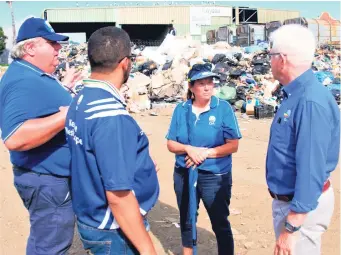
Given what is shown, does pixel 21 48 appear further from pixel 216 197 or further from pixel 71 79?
pixel 216 197

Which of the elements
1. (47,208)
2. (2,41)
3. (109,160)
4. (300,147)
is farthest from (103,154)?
(2,41)

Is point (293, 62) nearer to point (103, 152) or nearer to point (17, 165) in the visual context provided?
point (103, 152)

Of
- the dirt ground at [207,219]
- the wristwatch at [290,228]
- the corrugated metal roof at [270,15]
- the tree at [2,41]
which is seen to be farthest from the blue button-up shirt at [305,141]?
the tree at [2,41]

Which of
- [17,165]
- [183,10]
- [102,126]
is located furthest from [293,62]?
[183,10]

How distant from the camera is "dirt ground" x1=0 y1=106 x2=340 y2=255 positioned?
4.21 m

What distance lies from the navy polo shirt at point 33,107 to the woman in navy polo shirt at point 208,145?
1191mm

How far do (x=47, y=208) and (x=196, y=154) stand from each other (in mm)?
1309

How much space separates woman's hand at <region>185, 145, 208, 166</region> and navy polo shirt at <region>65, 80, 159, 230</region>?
1.28m

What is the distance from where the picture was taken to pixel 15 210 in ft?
17.0

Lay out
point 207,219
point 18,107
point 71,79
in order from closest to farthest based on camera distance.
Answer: point 18,107 < point 71,79 < point 207,219

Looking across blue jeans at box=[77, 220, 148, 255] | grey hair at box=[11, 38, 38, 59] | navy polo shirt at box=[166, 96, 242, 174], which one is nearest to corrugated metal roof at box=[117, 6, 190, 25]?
navy polo shirt at box=[166, 96, 242, 174]

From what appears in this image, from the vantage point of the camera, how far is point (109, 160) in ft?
6.07

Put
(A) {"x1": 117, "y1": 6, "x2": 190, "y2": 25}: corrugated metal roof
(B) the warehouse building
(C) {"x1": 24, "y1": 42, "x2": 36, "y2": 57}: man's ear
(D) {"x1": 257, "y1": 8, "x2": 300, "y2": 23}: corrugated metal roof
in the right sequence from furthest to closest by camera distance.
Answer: (D) {"x1": 257, "y1": 8, "x2": 300, "y2": 23}: corrugated metal roof
(A) {"x1": 117, "y1": 6, "x2": 190, "y2": 25}: corrugated metal roof
(B) the warehouse building
(C) {"x1": 24, "y1": 42, "x2": 36, "y2": 57}: man's ear

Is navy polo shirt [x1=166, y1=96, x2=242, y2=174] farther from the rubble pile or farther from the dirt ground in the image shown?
the rubble pile
